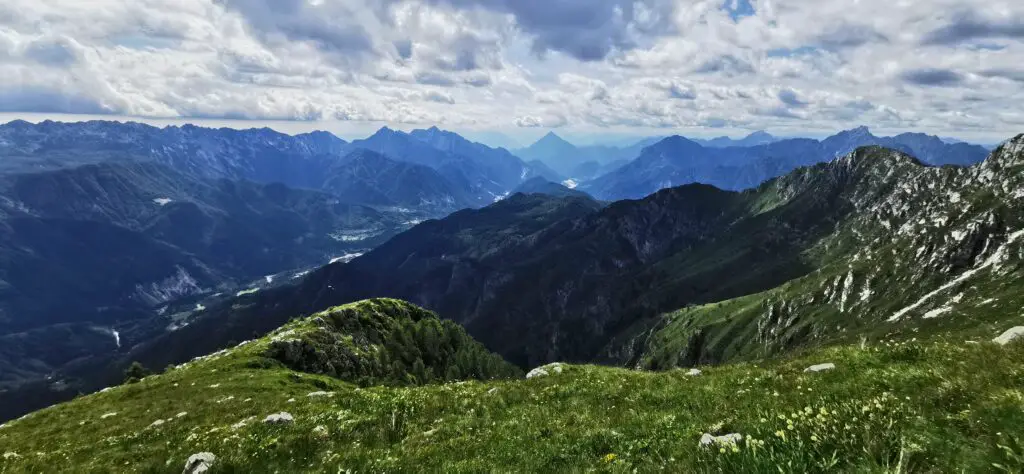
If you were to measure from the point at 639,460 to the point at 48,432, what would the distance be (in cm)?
4851

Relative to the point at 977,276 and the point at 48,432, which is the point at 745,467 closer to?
the point at 48,432

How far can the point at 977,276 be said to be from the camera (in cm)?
17375

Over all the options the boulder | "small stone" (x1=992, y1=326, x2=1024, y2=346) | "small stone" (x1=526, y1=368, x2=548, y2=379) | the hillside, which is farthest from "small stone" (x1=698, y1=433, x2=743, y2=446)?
the boulder

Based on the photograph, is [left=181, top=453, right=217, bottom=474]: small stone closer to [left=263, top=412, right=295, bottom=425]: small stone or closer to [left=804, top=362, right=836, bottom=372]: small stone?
[left=263, top=412, right=295, bottom=425]: small stone

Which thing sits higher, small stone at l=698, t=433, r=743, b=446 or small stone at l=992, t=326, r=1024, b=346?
small stone at l=698, t=433, r=743, b=446

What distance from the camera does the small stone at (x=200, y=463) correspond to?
487 inches

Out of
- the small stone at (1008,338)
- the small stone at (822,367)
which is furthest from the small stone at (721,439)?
the small stone at (1008,338)

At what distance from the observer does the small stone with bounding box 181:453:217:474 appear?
1238 cm

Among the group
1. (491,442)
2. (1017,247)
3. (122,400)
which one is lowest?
(1017,247)

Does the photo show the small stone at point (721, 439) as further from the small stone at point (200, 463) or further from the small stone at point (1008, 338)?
the small stone at point (200, 463)

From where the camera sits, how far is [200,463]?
12820 millimetres

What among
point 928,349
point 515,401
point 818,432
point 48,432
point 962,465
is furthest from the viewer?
point 48,432

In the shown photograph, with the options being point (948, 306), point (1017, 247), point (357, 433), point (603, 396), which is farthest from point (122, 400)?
point (1017, 247)

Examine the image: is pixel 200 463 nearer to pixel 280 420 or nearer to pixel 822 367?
pixel 280 420
